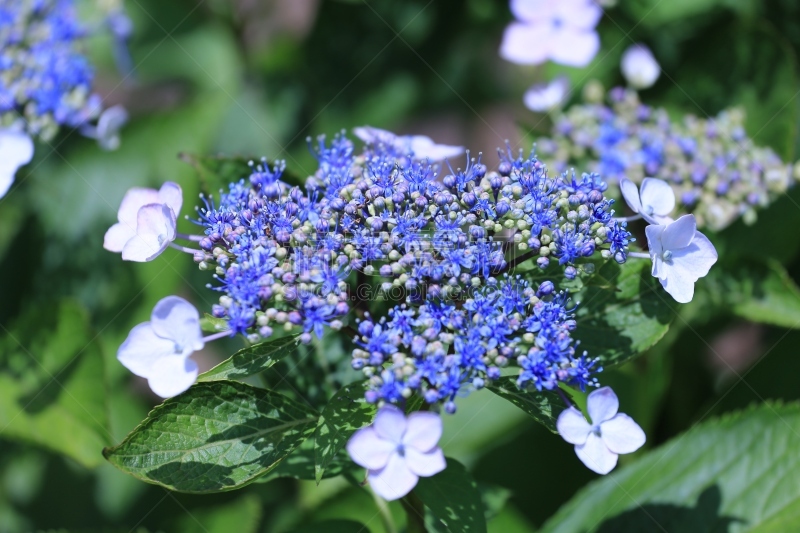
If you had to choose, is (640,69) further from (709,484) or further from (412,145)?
(709,484)

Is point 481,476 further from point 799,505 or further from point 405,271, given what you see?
point 405,271

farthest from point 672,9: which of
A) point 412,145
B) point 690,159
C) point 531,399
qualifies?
point 531,399

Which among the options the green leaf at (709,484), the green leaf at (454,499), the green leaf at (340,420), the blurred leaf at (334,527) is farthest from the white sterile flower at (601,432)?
the green leaf at (709,484)

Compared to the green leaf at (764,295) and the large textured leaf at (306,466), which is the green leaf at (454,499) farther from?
the green leaf at (764,295)

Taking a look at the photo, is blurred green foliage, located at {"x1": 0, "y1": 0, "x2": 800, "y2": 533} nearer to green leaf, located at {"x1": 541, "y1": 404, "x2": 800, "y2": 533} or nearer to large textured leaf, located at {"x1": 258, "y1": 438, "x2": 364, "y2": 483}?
green leaf, located at {"x1": 541, "y1": 404, "x2": 800, "y2": 533}

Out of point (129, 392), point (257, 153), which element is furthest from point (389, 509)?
point (257, 153)
